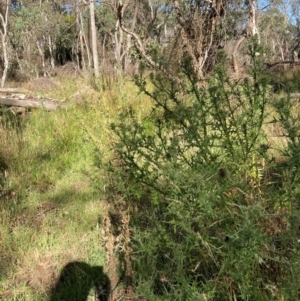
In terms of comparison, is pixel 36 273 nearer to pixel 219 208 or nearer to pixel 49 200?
pixel 49 200

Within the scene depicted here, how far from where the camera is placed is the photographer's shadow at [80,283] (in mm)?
2289

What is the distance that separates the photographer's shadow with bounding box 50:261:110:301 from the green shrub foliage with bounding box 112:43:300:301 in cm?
34

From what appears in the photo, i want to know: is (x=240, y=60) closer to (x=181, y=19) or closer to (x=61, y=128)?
(x=181, y=19)

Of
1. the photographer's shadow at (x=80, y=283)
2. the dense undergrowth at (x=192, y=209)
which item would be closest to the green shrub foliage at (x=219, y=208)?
the dense undergrowth at (x=192, y=209)

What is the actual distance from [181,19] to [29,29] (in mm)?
29691

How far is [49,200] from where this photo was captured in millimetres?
3537

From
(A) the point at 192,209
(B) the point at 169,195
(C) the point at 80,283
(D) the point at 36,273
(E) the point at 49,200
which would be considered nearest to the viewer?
(A) the point at 192,209

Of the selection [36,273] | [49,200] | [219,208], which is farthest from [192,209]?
[49,200]

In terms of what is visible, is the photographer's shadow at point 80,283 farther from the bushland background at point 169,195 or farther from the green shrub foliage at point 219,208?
the green shrub foliage at point 219,208

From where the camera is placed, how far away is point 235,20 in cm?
569

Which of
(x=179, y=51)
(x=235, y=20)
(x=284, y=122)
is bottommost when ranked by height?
(x=284, y=122)

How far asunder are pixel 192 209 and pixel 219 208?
0.15 meters

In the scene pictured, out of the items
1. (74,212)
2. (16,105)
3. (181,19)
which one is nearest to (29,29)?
(16,105)

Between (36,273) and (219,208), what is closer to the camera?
(219,208)
